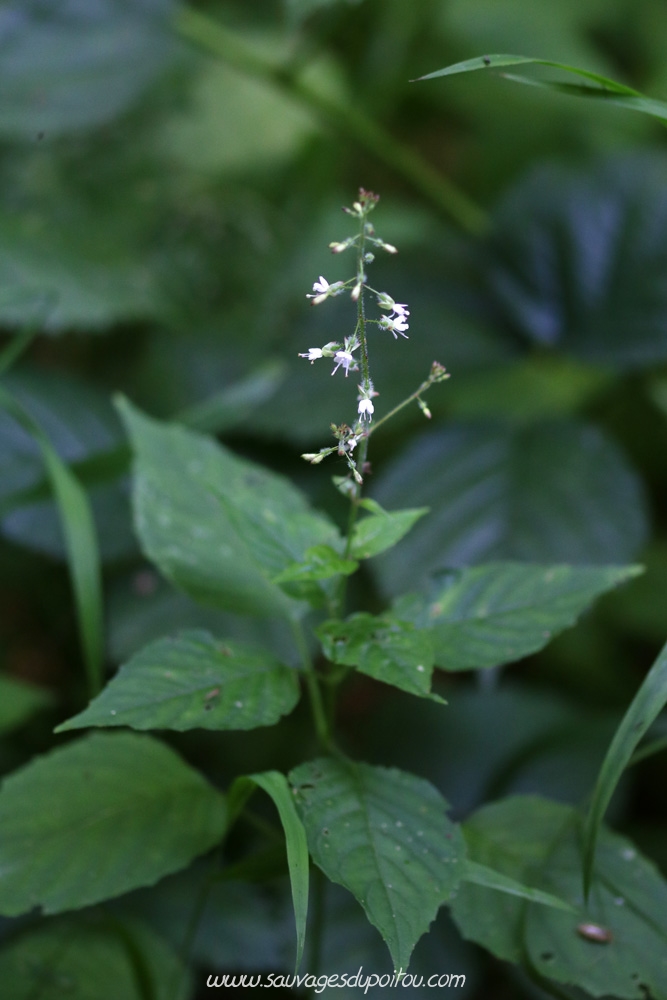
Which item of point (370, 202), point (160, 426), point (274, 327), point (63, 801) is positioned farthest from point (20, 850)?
point (274, 327)

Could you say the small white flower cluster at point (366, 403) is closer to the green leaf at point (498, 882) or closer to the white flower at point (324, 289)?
the white flower at point (324, 289)

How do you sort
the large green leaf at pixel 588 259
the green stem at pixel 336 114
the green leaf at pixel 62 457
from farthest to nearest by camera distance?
1. the green stem at pixel 336 114
2. the large green leaf at pixel 588 259
3. the green leaf at pixel 62 457

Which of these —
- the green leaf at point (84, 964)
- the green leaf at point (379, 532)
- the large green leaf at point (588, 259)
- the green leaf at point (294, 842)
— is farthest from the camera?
the large green leaf at point (588, 259)

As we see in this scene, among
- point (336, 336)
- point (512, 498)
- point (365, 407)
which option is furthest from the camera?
point (336, 336)

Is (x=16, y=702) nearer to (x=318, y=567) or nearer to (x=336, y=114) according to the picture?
(x=318, y=567)

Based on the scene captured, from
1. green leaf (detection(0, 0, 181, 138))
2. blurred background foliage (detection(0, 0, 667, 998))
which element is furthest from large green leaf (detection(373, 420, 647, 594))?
green leaf (detection(0, 0, 181, 138))

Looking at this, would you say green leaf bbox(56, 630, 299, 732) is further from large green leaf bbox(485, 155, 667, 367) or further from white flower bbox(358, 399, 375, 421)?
large green leaf bbox(485, 155, 667, 367)

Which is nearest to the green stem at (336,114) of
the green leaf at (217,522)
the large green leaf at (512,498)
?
the large green leaf at (512,498)

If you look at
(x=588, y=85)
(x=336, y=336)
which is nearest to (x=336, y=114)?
(x=336, y=336)
